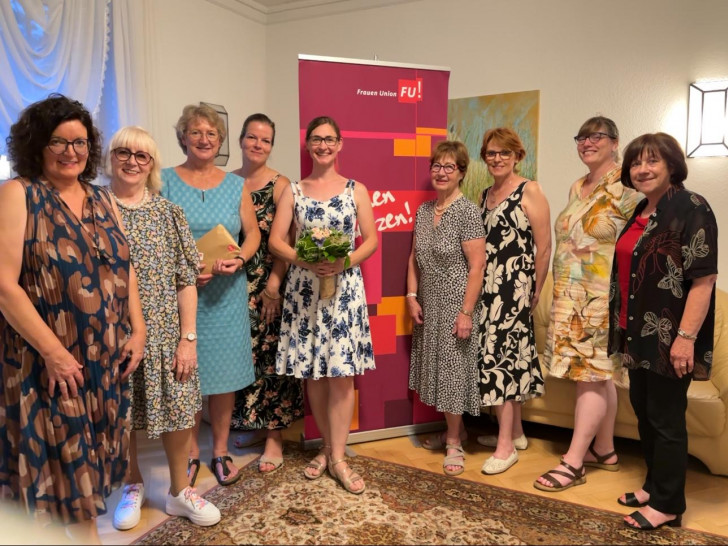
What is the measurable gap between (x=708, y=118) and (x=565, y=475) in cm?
285

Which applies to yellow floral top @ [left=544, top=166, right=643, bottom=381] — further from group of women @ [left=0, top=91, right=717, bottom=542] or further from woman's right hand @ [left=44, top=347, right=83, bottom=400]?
woman's right hand @ [left=44, top=347, right=83, bottom=400]

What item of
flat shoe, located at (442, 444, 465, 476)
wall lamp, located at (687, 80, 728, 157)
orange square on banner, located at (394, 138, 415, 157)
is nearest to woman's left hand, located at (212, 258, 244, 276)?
orange square on banner, located at (394, 138, 415, 157)

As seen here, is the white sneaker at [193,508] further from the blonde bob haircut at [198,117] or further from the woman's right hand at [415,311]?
the blonde bob haircut at [198,117]

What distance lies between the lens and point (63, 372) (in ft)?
5.69

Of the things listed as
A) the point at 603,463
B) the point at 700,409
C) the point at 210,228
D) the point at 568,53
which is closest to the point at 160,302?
the point at 210,228

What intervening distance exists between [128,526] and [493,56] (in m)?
4.28

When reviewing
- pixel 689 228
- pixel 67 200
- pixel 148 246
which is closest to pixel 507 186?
pixel 689 228

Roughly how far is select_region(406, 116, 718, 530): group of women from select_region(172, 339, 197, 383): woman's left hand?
1290mm

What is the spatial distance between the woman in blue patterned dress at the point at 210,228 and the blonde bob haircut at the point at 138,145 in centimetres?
27

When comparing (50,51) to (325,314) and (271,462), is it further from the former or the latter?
(271,462)

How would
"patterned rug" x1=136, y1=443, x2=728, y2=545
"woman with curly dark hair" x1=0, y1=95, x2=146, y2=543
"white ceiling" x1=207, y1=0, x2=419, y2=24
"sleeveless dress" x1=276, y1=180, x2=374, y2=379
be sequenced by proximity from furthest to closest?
"white ceiling" x1=207, y1=0, x2=419, y2=24, "sleeveless dress" x1=276, y1=180, x2=374, y2=379, "patterned rug" x1=136, y1=443, x2=728, y2=545, "woman with curly dark hair" x1=0, y1=95, x2=146, y2=543

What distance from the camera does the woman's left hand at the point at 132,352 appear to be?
200 centimetres

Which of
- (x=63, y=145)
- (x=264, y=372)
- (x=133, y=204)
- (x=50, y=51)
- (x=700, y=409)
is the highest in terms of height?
(x=50, y=51)

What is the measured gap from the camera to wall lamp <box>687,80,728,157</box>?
3.95 metres
